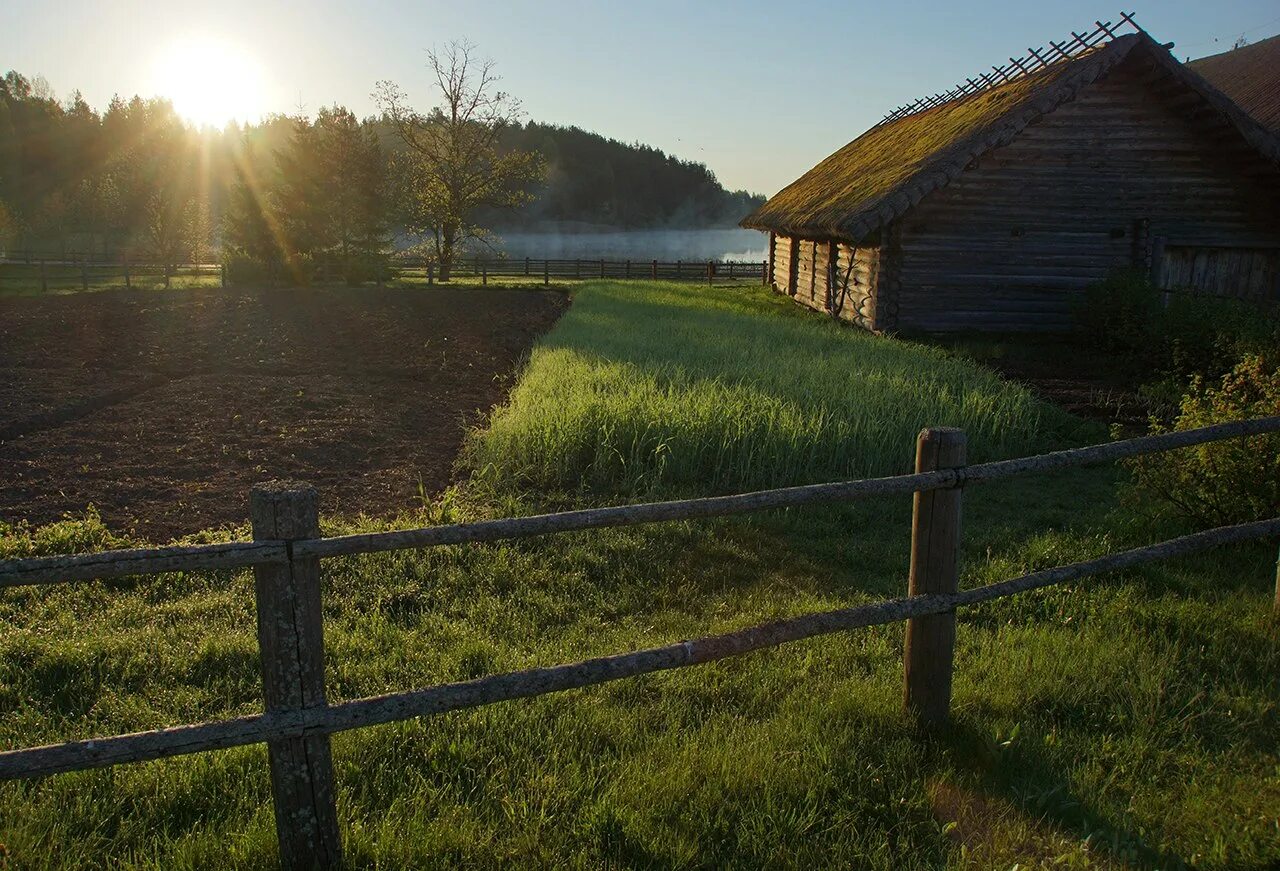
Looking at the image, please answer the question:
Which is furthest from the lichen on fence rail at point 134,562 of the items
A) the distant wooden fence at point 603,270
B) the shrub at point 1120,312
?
the distant wooden fence at point 603,270

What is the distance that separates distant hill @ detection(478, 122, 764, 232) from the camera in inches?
5271

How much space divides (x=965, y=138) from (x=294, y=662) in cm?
1721

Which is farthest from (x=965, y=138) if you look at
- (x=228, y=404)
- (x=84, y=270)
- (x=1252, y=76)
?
(x=84, y=270)

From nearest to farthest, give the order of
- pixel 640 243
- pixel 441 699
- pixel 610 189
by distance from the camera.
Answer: pixel 441 699 → pixel 640 243 → pixel 610 189

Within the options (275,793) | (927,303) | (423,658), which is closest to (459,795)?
(275,793)

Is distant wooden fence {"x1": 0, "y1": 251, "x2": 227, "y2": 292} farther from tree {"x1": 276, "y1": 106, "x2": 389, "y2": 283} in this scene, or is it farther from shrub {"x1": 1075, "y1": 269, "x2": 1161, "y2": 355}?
shrub {"x1": 1075, "y1": 269, "x2": 1161, "y2": 355}

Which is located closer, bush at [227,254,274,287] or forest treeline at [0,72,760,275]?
bush at [227,254,274,287]

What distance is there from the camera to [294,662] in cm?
269

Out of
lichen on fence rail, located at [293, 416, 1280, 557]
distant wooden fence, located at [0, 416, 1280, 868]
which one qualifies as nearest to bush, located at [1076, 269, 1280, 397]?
lichen on fence rail, located at [293, 416, 1280, 557]

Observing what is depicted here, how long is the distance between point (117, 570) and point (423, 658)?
2423 mm

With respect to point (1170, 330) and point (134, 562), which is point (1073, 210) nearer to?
point (1170, 330)

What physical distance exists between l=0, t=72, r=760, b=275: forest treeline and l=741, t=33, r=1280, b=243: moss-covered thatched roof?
2463 centimetres

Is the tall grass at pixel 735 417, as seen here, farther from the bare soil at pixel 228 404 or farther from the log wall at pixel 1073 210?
the log wall at pixel 1073 210

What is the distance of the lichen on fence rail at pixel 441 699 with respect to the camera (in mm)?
2463
